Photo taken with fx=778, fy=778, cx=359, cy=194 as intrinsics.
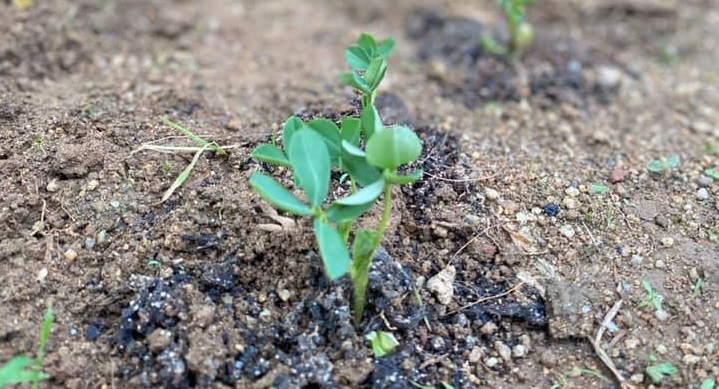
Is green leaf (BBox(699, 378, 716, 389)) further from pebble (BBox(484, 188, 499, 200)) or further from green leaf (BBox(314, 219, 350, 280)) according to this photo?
green leaf (BBox(314, 219, 350, 280))

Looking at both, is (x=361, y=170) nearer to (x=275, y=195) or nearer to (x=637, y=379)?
(x=275, y=195)

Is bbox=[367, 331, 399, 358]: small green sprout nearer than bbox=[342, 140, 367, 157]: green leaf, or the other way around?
bbox=[342, 140, 367, 157]: green leaf

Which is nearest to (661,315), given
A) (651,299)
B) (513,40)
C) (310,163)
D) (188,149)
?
(651,299)

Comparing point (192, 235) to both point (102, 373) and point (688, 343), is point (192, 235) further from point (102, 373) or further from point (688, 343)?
point (688, 343)

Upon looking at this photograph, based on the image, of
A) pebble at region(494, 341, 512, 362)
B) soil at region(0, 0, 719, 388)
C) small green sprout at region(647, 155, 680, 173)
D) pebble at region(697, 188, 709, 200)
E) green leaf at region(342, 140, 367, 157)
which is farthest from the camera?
small green sprout at region(647, 155, 680, 173)

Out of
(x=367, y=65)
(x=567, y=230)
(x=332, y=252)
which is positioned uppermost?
(x=367, y=65)

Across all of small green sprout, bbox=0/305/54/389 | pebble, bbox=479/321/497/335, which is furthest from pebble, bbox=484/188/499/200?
small green sprout, bbox=0/305/54/389

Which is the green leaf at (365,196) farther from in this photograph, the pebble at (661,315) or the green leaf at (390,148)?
the pebble at (661,315)

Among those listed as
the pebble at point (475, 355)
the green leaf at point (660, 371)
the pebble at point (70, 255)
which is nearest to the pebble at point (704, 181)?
the green leaf at point (660, 371)
